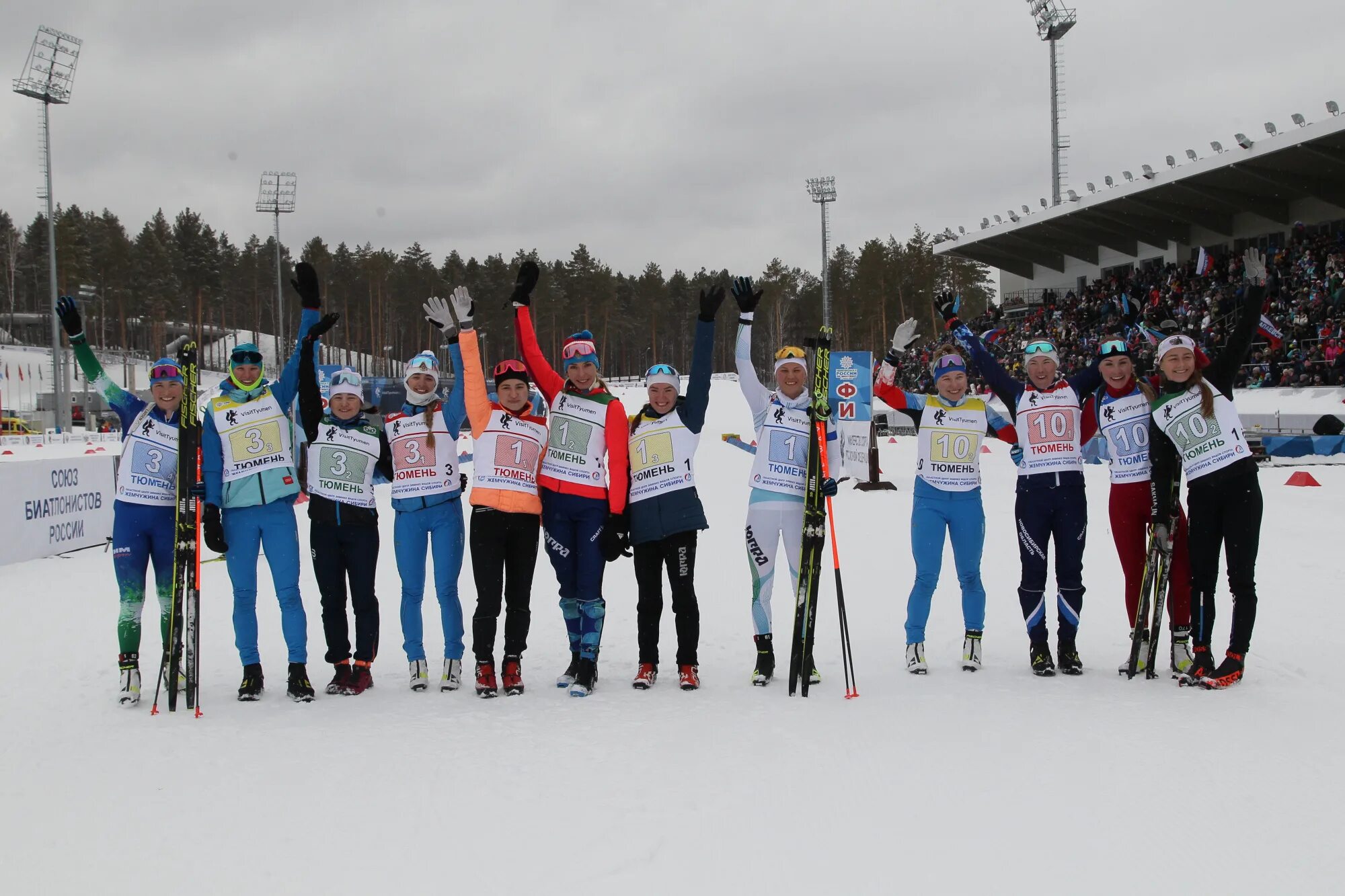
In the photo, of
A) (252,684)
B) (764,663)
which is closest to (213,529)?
(252,684)

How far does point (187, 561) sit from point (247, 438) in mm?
774

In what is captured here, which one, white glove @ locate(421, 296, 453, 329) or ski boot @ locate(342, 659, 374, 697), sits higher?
white glove @ locate(421, 296, 453, 329)

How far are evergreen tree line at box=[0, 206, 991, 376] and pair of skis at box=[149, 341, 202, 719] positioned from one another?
191ft

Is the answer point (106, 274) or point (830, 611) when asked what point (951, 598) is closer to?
point (830, 611)

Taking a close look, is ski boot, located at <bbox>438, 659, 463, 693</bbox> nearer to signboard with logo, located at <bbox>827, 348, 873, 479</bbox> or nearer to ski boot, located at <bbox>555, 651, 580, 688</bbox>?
ski boot, located at <bbox>555, 651, 580, 688</bbox>

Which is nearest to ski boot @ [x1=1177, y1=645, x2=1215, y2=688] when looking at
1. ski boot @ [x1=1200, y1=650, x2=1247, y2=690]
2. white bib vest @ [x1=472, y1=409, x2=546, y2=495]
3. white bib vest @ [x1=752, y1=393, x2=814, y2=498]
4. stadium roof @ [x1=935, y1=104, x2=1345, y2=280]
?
ski boot @ [x1=1200, y1=650, x2=1247, y2=690]

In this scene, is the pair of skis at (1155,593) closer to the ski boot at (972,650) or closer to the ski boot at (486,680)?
the ski boot at (972,650)

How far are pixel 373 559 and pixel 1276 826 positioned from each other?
4.63 meters

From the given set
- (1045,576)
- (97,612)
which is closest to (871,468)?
(1045,576)

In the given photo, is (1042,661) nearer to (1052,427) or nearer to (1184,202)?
(1052,427)

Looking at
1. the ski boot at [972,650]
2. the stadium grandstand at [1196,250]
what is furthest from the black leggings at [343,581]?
the stadium grandstand at [1196,250]

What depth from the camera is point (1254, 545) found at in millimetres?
5250

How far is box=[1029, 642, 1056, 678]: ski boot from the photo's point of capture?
5.53 meters

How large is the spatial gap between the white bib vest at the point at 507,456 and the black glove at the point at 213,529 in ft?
4.72
